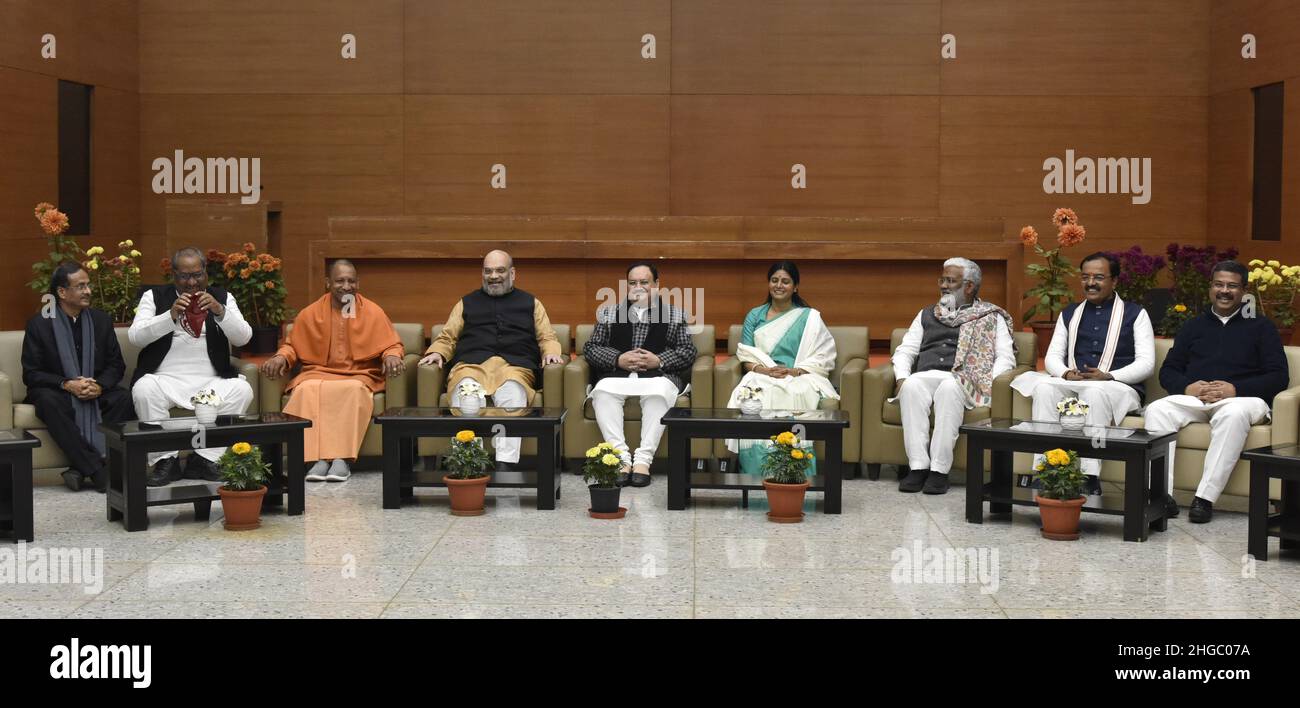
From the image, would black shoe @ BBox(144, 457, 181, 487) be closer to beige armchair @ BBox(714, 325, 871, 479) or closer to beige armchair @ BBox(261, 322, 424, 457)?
beige armchair @ BBox(261, 322, 424, 457)

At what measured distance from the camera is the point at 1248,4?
11078 mm

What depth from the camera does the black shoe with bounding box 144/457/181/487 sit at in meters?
7.04

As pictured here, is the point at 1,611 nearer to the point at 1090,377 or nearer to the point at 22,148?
the point at 1090,377

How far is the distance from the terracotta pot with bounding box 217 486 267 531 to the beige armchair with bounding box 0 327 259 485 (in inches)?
60.3

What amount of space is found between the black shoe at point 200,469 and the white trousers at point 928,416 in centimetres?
355

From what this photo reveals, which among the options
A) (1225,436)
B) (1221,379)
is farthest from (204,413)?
(1221,379)

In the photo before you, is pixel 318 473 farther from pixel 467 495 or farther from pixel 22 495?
pixel 22 495

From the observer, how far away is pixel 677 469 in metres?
6.61

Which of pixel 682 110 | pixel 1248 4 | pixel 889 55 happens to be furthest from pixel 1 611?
pixel 1248 4

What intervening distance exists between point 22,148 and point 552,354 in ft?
17.1

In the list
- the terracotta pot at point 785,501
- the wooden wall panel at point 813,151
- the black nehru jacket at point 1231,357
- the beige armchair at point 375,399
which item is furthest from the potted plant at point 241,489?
the wooden wall panel at point 813,151

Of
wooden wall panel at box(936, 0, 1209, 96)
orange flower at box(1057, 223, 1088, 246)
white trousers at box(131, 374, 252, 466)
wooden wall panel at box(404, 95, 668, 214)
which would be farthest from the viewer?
wooden wall panel at box(404, 95, 668, 214)

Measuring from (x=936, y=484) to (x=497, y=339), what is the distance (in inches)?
101

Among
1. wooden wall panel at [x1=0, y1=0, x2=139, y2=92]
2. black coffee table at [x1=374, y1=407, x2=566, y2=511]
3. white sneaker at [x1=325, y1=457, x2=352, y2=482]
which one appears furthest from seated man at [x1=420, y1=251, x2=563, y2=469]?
wooden wall panel at [x1=0, y1=0, x2=139, y2=92]
